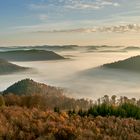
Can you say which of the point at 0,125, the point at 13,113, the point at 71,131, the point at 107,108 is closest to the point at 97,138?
the point at 71,131

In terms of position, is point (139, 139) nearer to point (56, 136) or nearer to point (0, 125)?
point (56, 136)

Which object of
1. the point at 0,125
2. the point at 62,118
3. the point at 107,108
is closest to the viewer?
the point at 0,125

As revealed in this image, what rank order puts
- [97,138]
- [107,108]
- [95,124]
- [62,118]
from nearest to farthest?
[97,138], [95,124], [62,118], [107,108]

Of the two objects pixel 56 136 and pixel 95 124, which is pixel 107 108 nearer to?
pixel 95 124

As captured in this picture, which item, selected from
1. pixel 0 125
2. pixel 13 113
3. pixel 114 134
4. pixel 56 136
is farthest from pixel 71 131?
pixel 13 113

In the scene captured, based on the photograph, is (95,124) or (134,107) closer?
(95,124)

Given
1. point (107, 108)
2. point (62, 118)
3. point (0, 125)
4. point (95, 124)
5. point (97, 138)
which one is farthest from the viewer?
point (107, 108)

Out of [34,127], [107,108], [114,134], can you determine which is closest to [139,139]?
[114,134]

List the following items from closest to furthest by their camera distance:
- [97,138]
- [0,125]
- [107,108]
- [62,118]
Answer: [97,138], [0,125], [62,118], [107,108]

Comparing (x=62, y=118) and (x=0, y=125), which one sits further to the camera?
(x=62, y=118)
